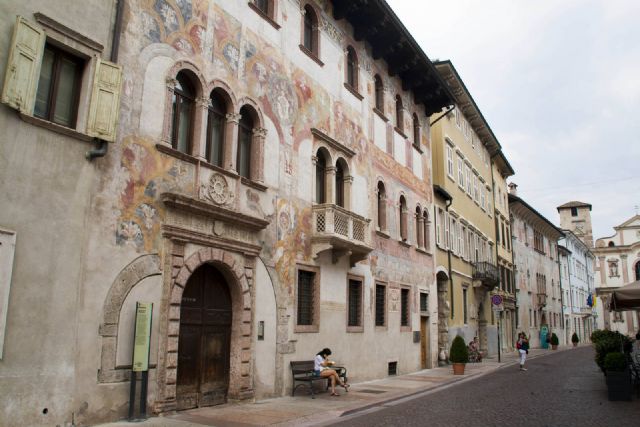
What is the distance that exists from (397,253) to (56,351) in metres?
14.8

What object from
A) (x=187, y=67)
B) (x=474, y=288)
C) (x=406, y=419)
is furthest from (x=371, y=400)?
(x=474, y=288)

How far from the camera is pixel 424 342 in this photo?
24266 millimetres

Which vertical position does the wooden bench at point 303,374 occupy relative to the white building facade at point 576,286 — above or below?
below

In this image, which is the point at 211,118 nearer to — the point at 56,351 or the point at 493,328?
the point at 56,351

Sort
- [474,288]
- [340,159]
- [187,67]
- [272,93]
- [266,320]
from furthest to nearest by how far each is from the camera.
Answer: [474,288]
[340,159]
[272,93]
[266,320]
[187,67]

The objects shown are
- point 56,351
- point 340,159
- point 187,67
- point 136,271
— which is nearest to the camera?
point 56,351

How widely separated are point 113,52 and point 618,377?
1312 centimetres

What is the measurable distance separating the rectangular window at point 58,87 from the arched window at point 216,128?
3.52m

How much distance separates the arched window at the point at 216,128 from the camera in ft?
42.3

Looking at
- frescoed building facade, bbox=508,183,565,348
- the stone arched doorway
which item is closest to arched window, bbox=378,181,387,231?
the stone arched doorway

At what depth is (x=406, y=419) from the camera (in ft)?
36.5

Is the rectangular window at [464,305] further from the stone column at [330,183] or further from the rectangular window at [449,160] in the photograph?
the stone column at [330,183]

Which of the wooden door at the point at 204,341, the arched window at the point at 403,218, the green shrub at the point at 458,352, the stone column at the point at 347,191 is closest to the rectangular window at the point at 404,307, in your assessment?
the green shrub at the point at 458,352

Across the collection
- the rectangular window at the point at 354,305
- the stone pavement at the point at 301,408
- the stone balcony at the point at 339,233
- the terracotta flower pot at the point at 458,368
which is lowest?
the stone pavement at the point at 301,408
